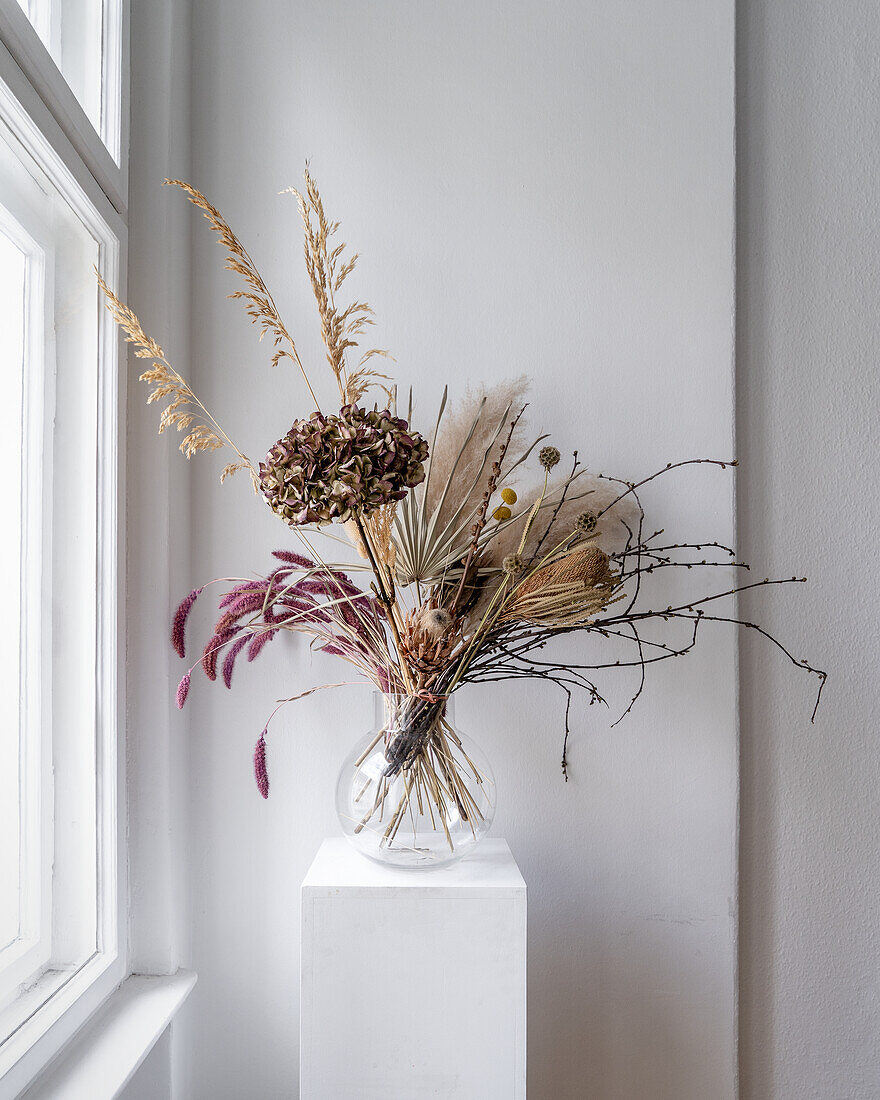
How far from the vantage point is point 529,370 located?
4.12 ft

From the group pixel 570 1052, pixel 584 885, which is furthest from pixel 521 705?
pixel 570 1052

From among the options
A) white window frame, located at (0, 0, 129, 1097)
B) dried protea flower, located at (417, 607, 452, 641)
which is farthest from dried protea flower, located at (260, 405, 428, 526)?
white window frame, located at (0, 0, 129, 1097)

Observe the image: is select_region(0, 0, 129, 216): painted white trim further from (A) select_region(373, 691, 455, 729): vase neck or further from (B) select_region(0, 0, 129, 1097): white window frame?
(A) select_region(373, 691, 455, 729): vase neck

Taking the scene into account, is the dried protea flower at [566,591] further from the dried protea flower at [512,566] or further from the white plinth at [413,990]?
the white plinth at [413,990]

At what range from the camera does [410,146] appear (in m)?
1.27

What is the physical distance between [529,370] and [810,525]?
508 millimetres

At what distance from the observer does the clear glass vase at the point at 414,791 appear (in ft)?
3.24

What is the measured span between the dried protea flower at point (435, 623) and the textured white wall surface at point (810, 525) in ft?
1.86

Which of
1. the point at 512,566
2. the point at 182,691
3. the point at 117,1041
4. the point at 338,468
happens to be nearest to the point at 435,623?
the point at 512,566

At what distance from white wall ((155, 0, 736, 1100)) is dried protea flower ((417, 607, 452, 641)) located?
30cm

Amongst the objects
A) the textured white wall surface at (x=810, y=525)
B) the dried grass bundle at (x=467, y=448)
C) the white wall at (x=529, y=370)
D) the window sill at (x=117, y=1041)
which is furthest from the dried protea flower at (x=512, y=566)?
the window sill at (x=117, y=1041)

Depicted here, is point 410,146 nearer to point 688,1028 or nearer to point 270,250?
point 270,250

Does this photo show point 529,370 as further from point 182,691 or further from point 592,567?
point 182,691

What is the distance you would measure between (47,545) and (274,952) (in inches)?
26.9
